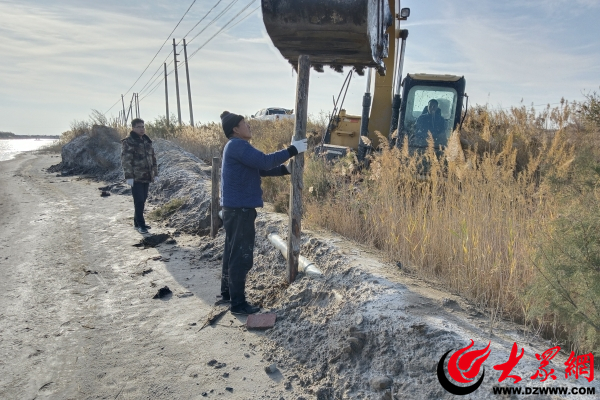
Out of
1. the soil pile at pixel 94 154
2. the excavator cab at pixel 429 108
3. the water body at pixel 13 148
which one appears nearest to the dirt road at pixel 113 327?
the excavator cab at pixel 429 108

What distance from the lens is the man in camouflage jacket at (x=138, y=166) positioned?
8242mm

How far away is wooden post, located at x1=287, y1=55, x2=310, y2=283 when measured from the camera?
14.6 ft

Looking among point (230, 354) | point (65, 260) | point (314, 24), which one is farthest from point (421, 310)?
point (65, 260)

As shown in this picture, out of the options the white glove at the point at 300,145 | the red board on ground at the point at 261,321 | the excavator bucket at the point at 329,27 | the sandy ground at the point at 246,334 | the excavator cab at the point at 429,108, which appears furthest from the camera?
the excavator cab at the point at 429,108

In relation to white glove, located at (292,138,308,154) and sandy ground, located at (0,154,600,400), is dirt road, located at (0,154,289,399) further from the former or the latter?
white glove, located at (292,138,308,154)

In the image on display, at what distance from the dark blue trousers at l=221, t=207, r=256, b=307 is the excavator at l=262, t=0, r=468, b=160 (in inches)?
66.0

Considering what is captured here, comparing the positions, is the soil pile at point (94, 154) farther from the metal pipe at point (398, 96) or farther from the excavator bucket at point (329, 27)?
the excavator bucket at point (329, 27)

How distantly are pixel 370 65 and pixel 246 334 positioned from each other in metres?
2.90

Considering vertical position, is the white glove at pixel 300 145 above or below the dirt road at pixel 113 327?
above

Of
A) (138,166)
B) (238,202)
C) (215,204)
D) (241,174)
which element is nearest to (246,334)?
(238,202)

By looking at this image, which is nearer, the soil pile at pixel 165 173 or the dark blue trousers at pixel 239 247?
the dark blue trousers at pixel 239 247

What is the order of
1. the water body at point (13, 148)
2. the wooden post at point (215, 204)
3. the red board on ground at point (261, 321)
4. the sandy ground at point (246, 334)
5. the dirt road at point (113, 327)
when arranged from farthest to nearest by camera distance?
the water body at point (13, 148) < the wooden post at point (215, 204) < the red board on ground at point (261, 321) < the dirt road at point (113, 327) < the sandy ground at point (246, 334)

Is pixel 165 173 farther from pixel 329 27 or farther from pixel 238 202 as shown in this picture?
pixel 329 27

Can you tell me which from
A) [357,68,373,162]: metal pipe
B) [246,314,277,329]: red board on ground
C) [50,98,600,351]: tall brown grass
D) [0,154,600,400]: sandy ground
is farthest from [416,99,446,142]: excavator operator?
[246,314,277,329]: red board on ground
